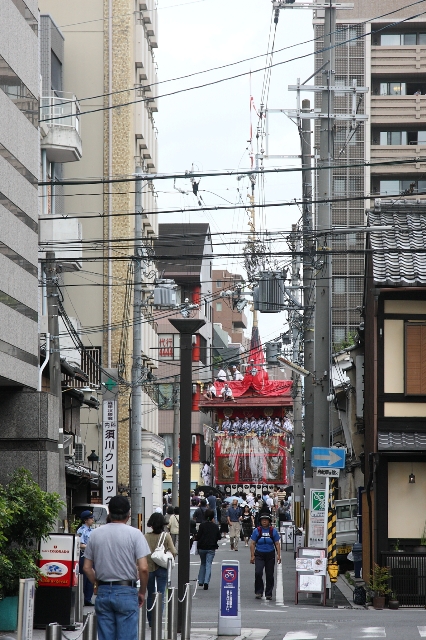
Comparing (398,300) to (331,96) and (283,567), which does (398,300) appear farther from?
(283,567)

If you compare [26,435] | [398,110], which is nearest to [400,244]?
[26,435]

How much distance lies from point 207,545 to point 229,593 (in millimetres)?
8221

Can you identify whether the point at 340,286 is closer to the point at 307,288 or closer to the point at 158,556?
the point at 307,288

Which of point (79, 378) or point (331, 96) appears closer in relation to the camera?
point (331, 96)

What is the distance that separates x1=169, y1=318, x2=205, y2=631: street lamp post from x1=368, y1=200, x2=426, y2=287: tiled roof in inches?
249

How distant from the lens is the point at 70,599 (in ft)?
52.8

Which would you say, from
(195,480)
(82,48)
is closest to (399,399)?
(82,48)

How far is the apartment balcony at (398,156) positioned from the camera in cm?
6806

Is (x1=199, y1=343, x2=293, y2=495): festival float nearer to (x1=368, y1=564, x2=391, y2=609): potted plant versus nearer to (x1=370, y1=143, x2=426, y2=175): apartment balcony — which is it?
(x1=370, y1=143, x2=426, y2=175): apartment balcony

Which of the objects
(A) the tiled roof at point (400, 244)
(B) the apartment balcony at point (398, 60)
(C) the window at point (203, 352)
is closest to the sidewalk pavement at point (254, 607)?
(A) the tiled roof at point (400, 244)

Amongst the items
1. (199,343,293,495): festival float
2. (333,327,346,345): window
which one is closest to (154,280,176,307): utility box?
(333,327,346,345): window

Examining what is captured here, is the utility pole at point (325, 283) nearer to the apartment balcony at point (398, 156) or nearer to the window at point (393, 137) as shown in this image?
the apartment balcony at point (398, 156)

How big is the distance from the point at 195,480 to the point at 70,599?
231 ft

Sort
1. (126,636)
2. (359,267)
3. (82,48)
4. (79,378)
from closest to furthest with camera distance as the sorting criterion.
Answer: (126,636)
(79,378)
(82,48)
(359,267)
